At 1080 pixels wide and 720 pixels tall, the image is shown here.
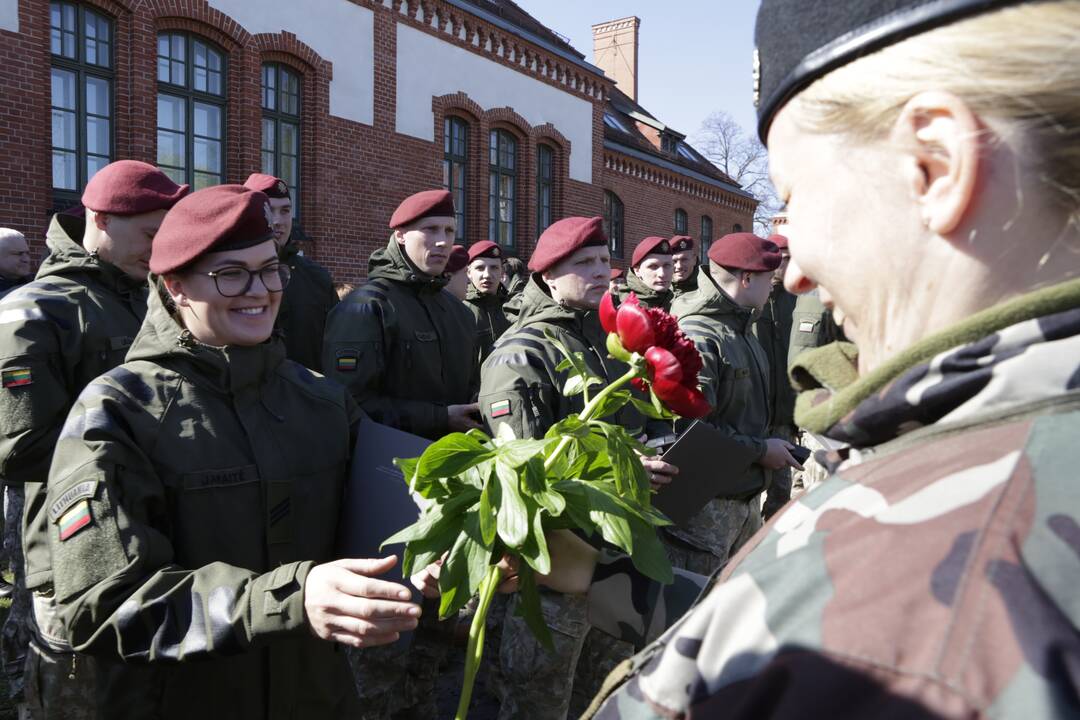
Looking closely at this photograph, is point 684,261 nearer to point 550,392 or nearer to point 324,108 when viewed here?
point 324,108

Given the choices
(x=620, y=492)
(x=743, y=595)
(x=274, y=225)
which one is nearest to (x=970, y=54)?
(x=743, y=595)

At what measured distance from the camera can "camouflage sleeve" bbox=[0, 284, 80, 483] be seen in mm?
3379

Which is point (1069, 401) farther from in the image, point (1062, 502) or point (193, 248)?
point (193, 248)

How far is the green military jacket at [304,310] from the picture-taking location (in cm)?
560

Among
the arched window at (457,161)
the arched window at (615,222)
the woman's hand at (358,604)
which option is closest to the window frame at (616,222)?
the arched window at (615,222)

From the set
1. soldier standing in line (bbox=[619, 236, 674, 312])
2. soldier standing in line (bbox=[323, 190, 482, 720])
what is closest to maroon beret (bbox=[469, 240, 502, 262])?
soldier standing in line (bbox=[619, 236, 674, 312])

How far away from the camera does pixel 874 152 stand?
0.85 m

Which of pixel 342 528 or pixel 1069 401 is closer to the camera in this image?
pixel 1069 401

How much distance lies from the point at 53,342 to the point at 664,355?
2.93 meters

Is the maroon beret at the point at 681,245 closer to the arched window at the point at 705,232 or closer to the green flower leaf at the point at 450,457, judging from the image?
the green flower leaf at the point at 450,457

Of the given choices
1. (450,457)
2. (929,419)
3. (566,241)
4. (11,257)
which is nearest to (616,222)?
(11,257)

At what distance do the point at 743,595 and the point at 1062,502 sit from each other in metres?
0.27

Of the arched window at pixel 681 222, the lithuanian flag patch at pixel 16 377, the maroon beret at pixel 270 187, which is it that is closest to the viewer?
the lithuanian flag patch at pixel 16 377

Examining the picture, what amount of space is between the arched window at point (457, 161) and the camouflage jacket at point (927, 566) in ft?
46.6
